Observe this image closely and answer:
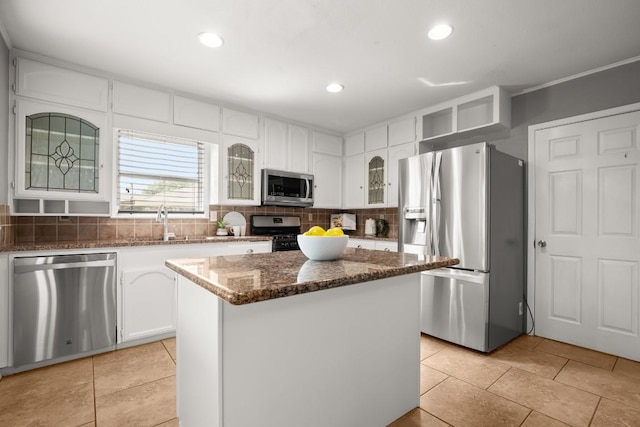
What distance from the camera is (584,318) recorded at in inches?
110

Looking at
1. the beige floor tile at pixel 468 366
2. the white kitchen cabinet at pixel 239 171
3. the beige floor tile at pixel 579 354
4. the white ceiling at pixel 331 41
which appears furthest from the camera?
the white kitchen cabinet at pixel 239 171

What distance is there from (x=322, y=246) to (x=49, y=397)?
2035mm

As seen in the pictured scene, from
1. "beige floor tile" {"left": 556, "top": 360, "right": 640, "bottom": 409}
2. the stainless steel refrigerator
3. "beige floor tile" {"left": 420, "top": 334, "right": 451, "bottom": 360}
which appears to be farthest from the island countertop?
"beige floor tile" {"left": 556, "top": 360, "right": 640, "bottom": 409}

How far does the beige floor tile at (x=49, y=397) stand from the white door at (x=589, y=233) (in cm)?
374

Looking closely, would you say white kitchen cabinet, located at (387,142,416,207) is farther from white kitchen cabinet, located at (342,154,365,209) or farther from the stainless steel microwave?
the stainless steel microwave

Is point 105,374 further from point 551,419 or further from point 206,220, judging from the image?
point 551,419

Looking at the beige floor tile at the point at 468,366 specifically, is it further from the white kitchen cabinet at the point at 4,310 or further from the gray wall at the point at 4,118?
the gray wall at the point at 4,118

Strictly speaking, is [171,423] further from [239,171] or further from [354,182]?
[354,182]

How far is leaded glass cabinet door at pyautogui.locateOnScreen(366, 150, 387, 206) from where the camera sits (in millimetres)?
4242

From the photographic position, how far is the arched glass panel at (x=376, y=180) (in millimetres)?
4272

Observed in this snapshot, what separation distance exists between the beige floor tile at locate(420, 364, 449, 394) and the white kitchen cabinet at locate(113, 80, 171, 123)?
3.26 meters

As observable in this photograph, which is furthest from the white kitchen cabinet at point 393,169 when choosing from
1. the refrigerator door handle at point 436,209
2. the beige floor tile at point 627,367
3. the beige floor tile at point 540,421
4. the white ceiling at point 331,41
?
the beige floor tile at point 540,421

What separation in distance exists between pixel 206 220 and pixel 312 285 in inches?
119

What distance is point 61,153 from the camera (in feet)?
8.79
